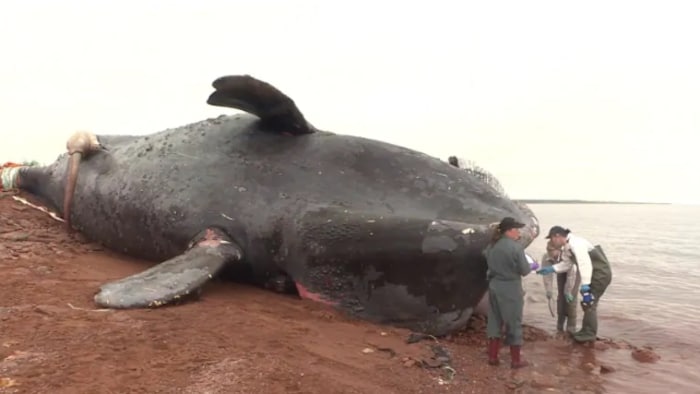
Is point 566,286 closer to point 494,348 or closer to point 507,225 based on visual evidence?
point 494,348

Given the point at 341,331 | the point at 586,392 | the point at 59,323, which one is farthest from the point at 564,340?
the point at 59,323

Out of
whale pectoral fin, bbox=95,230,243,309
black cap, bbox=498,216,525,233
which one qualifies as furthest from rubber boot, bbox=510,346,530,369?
whale pectoral fin, bbox=95,230,243,309

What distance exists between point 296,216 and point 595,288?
474 centimetres

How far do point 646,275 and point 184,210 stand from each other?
16649 mm

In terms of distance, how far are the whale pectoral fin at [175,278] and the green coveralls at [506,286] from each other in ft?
10.2

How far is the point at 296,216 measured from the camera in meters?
6.95

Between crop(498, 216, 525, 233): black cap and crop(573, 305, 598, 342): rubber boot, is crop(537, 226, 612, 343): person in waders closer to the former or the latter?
crop(573, 305, 598, 342): rubber boot

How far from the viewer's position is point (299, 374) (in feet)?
14.6

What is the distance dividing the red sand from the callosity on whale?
1.14 feet

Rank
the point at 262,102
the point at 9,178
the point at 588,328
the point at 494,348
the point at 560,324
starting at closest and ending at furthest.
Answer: the point at 494,348
the point at 262,102
the point at 588,328
the point at 560,324
the point at 9,178

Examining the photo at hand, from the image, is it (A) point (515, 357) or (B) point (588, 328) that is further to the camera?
(B) point (588, 328)

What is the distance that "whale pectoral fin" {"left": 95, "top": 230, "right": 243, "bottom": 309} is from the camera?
5793 mm

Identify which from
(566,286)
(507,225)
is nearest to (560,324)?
(566,286)

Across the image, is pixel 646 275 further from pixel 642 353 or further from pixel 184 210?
pixel 184 210
